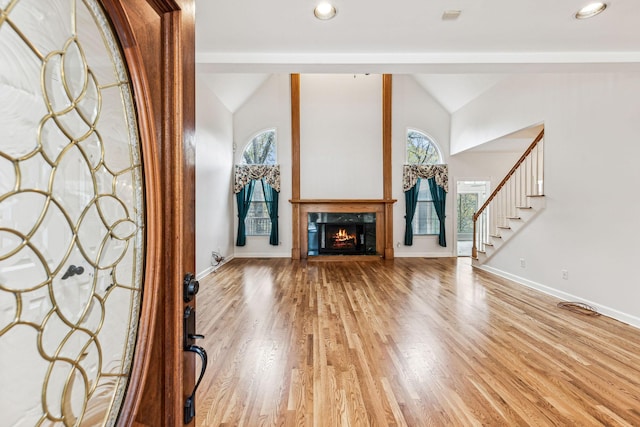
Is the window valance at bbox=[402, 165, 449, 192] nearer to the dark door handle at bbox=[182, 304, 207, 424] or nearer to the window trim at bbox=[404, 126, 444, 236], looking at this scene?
the window trim at bbox=[404, 126, 444, 236]

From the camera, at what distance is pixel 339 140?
24.9 feet

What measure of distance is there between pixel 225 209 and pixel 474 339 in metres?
5.50

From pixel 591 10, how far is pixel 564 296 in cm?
335

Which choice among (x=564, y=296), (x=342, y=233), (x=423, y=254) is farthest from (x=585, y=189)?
(x=342, y=233)

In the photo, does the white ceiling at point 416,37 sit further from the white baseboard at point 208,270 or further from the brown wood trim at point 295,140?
the brown wood trim at point 295,140

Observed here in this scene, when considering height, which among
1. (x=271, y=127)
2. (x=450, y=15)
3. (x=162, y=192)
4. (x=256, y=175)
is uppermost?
(x=271, y=127)

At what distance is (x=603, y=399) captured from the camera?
1.95 meters

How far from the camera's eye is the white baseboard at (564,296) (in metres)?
3.26

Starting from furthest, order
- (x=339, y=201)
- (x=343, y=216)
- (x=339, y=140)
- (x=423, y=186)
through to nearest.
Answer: (x=423, y=186) < (x=339, y=140) < (x=343, y=216) < (x=339, y=201)

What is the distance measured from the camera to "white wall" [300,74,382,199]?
757cm

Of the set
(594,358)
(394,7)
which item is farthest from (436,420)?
(394,7)

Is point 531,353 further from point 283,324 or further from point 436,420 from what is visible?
point 283,324

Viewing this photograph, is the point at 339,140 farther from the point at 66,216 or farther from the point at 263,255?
the point at 66,216

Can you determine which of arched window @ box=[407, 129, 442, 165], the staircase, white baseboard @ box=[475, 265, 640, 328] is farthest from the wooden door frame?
arched window @ box=[407, 129, 442, 165]
